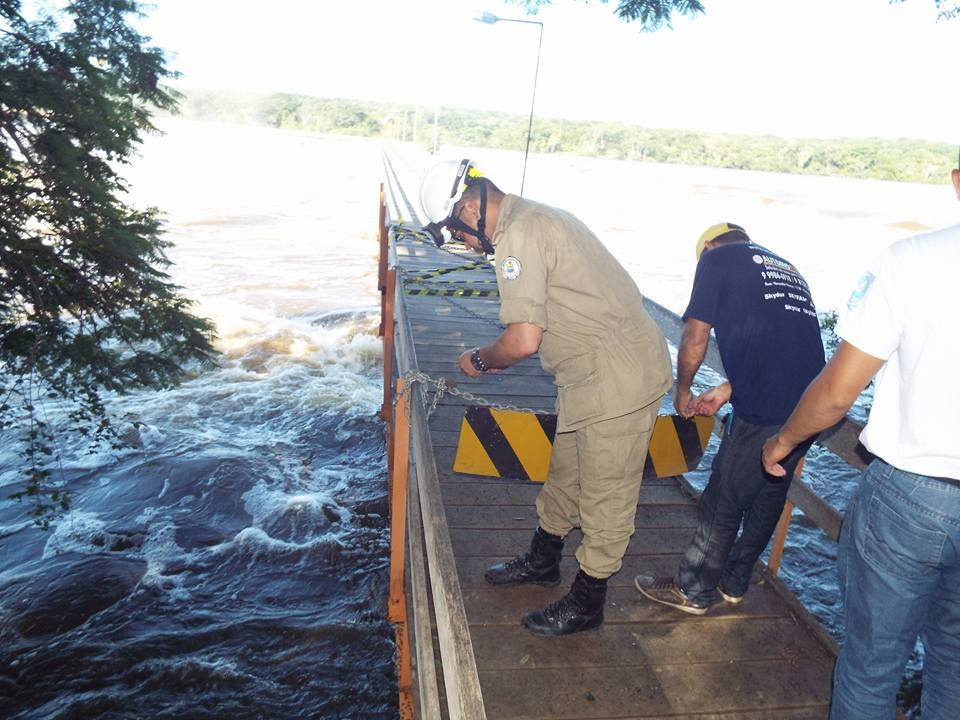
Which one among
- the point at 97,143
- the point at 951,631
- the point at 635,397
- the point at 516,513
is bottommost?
the point at 516,513

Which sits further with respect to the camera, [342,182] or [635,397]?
[342,182]

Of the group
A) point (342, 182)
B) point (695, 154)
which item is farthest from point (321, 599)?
point (695, 154)

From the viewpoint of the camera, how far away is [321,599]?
5.27 meters

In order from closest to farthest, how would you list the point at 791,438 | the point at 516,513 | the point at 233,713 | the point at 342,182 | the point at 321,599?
the point at 791,438
the point at 516,513
the point at 233,713
the point at 321,599
the point at 342,182

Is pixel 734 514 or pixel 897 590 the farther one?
pixel 734 514

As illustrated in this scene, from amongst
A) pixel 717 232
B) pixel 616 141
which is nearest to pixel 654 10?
pixel 717 232

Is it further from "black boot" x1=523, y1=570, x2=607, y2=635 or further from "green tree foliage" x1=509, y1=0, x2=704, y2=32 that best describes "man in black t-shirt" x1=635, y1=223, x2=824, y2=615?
"green tree foliage" x1=509, y1=0, x2=704, y2=32

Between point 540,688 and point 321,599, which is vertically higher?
point 540,688

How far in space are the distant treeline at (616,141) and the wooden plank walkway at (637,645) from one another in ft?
129

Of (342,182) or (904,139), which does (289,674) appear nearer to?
(342,182)

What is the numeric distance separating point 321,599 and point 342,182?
36126 millimetres

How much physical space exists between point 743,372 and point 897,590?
1.12 m

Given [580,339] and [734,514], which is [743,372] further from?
[580,339]

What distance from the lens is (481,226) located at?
257 centimetres
